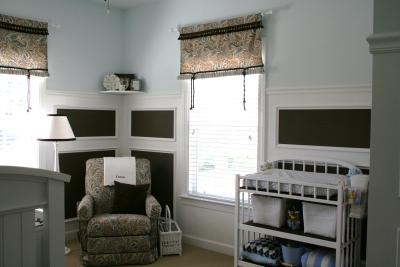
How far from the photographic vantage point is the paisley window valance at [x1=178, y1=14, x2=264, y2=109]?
12.6 ft

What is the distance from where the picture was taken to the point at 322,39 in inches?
137

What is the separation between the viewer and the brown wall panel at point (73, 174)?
4574mm

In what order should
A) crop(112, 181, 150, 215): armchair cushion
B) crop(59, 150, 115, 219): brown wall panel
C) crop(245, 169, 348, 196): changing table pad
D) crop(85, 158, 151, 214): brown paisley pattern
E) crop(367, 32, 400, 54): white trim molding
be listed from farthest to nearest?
crop(59, 150, 115, 219): brown wall panel → crop(85, 158, 151, 214): brown paisley pattern → crop(112, 181, 150, 215): armchair cushion → crop(245, 169, 348, 196): changing table pad → crop(367, 32, 400, 54): white trim molding

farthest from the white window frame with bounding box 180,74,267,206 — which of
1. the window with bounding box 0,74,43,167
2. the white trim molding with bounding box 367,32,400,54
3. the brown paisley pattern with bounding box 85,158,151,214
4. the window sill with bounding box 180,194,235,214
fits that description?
the white trim molding with bounding box 367,32,400,54

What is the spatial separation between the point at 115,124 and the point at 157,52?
1.06 metres

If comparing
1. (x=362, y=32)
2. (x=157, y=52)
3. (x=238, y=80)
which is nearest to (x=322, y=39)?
(x=362, y=32)

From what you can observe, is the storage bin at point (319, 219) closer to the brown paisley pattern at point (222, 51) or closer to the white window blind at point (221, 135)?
the white window blind at point (221, 135)

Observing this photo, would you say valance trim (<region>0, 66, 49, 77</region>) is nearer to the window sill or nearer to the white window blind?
the white window blind

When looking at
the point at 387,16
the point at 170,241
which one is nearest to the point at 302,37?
the point at 387,16

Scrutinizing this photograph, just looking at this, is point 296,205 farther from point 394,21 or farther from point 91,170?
point 91,170

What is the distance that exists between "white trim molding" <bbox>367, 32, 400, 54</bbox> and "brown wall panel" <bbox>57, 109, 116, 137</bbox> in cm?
347

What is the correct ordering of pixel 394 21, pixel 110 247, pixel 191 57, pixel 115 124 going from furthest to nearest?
pixel 115 124 → pixel 191 57 → pixel 110 247 → pixel 394 21

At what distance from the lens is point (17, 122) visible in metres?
4.22

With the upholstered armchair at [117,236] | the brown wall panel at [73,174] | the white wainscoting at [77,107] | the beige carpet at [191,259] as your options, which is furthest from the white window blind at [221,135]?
the brown wall panel at [73,174]
